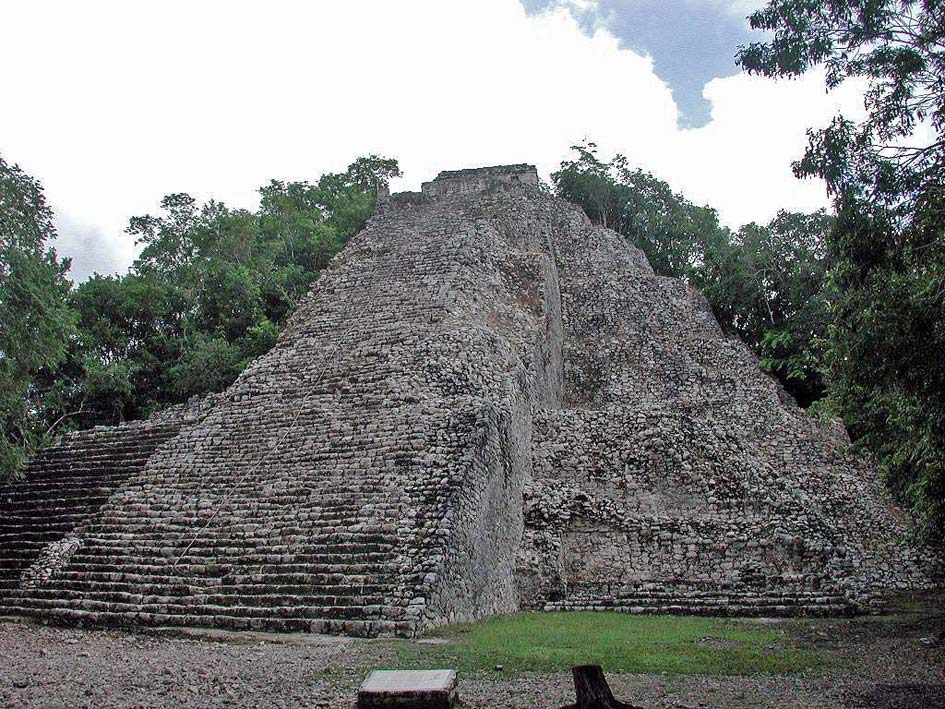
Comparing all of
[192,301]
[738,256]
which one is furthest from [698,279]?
[192,301]

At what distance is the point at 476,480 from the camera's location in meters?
9.98

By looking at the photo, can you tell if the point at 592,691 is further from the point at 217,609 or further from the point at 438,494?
the point at 438,494

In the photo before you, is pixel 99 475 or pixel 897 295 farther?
pixel 99 475

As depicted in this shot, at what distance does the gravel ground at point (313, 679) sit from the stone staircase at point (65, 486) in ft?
11.0

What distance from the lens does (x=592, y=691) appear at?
3658 mm

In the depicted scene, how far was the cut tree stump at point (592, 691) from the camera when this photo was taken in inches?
143

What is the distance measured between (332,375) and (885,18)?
386 inches

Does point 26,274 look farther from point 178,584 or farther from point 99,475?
point 99,475

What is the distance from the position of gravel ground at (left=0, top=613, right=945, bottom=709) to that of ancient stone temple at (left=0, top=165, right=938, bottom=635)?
104 centimetres

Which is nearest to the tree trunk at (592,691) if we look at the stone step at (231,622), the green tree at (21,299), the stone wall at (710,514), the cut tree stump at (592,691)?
the cut tree stump at (592,691)

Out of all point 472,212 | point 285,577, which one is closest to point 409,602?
point 285,577

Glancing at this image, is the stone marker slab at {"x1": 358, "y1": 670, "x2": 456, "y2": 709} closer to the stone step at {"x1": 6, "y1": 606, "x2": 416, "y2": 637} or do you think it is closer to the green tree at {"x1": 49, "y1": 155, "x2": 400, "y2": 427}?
the stone step at {"x1": 6, "y1": 606, "x2": 416, "y2": 637}

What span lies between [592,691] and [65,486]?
436 inches

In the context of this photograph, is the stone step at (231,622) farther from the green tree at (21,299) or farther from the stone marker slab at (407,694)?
the stone marker slab at (407,694)
